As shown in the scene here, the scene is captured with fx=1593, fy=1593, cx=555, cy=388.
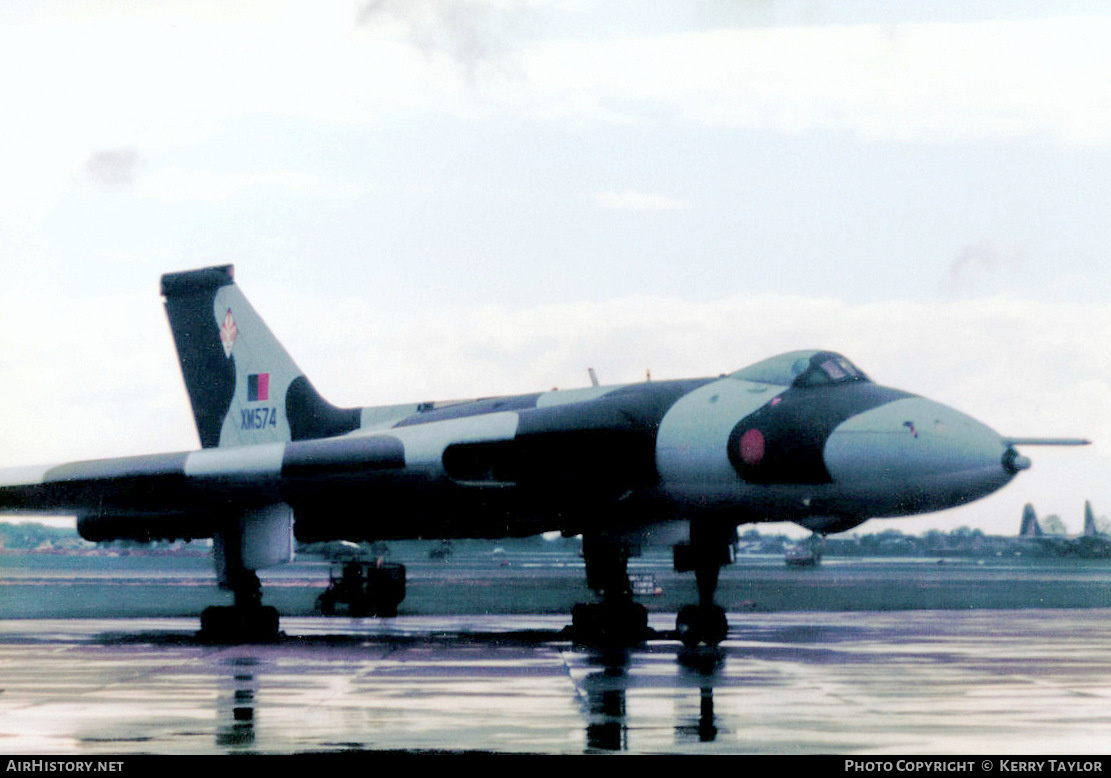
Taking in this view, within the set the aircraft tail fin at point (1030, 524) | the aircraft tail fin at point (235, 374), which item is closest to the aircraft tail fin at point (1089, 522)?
the aircraft tail fin at point (1030, 524)

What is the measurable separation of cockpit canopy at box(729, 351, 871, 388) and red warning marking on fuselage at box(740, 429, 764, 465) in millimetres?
797

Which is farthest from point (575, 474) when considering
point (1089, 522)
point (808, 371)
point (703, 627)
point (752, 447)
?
point (1089, 522)

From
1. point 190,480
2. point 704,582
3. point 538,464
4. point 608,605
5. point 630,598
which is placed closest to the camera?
point 704,582

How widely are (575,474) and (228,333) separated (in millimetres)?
7436

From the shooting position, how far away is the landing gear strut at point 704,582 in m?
16.7

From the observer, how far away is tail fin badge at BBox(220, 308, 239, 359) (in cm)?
2264

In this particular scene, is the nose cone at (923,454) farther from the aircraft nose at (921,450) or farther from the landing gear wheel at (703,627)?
the landing gear wheel at (703,627)

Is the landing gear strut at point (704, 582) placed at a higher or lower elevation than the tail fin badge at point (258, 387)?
lower

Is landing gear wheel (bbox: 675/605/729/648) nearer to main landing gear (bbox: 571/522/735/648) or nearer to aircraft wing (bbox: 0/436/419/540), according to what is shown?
main landing gear (bbox: 571/522/735/648)

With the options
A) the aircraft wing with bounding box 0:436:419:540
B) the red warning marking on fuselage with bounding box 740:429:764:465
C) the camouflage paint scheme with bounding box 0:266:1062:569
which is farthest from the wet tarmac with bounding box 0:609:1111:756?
the red warning marking on fuselage with bounding box 740:429:764:465

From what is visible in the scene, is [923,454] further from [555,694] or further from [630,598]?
[630,598]

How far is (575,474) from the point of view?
56.9ft
